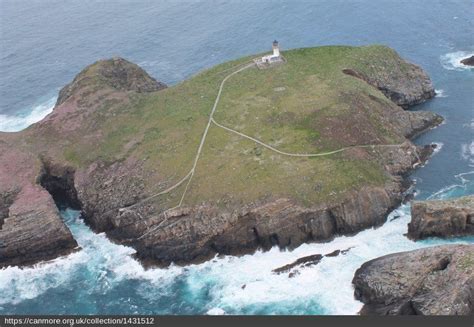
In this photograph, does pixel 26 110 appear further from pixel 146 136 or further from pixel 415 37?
pixel 415 37

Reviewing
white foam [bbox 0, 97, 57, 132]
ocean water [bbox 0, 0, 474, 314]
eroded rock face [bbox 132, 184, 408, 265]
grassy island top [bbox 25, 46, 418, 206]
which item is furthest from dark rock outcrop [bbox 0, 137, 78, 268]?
white foam [bbox 0, 97, 57, 132]

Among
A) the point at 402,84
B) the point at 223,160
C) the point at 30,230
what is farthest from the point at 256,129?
the point at 30,230

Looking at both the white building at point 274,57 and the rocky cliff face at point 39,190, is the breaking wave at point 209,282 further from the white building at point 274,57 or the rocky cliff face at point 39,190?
the white building at point 274,57

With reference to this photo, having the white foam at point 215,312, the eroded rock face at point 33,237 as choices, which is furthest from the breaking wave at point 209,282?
the eroded rock face at point 33,237

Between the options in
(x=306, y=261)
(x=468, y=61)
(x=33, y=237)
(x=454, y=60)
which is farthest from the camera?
(x=454, y=60)

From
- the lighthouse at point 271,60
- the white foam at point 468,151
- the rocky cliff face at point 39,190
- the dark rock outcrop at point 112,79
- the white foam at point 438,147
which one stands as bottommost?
the white foam at point 468,151

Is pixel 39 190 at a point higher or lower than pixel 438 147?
higher

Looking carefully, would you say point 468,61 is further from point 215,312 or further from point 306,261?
point 215,312
